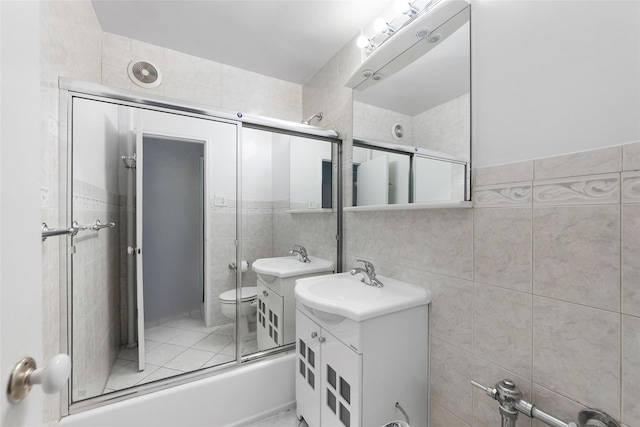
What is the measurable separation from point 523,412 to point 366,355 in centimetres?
52

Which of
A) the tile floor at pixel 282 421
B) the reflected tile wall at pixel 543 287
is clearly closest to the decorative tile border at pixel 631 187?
the reflected tile wall at pixel 543 287

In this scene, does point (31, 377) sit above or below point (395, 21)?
below

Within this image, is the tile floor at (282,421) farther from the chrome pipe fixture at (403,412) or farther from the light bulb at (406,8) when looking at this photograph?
the light bulb at (406,8)

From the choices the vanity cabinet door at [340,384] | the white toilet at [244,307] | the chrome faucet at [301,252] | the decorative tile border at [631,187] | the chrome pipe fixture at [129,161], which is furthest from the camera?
the chrome faucet at [301,252]

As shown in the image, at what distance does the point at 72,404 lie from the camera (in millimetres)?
1216

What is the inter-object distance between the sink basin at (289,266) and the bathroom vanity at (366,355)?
0.35m

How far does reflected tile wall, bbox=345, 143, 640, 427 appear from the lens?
2.37ft

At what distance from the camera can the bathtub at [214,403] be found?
1262 millimetres

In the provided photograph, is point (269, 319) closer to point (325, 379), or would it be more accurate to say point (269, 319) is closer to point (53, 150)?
point (325, 379)

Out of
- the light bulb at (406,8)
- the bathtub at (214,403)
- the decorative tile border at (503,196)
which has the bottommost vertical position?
the bathtub at (214,403)

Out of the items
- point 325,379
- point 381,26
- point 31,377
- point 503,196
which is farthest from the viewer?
point 381,26

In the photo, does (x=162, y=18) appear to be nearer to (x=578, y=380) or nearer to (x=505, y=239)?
(x=505, y=239)

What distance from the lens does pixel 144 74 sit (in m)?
1.95

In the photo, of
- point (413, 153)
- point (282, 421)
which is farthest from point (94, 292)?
point (413, 153)
